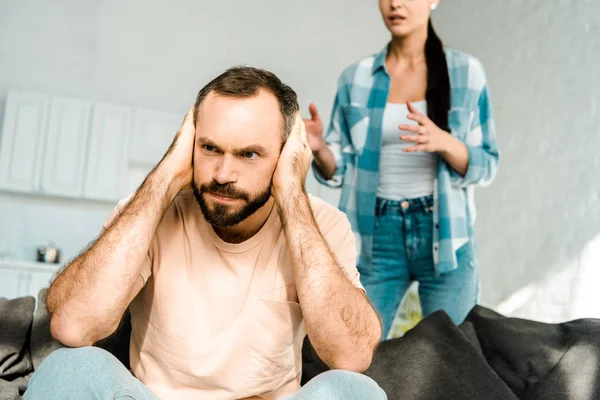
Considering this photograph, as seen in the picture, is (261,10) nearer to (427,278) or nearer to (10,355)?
(427,278)

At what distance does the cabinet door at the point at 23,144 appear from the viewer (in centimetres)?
593

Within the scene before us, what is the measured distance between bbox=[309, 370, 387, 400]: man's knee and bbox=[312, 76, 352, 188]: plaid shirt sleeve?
1.29m

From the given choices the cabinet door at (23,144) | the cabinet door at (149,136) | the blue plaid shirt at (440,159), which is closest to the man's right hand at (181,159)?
the blue plaid shirt at (440,159)

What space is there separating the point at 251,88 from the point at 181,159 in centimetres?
27

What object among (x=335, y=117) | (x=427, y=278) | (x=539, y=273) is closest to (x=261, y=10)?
(x=539, y=273)

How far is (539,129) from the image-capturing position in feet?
16.5

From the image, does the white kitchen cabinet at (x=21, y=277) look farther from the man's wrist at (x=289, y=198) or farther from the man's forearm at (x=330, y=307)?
the man's forearm at (x=330, y=307)

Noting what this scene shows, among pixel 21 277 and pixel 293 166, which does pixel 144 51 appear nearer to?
pixel 21 277

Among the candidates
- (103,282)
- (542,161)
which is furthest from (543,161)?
(103,282)

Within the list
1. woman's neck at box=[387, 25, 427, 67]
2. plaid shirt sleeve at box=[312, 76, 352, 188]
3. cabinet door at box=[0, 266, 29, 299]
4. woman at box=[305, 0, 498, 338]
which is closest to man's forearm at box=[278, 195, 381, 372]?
woman at box=[305, 0, 498, 338]

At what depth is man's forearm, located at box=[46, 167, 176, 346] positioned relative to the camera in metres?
1.67

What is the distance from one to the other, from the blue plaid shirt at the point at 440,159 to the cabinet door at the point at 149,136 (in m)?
3.60

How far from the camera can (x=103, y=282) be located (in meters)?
1.71

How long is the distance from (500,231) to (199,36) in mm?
3410
